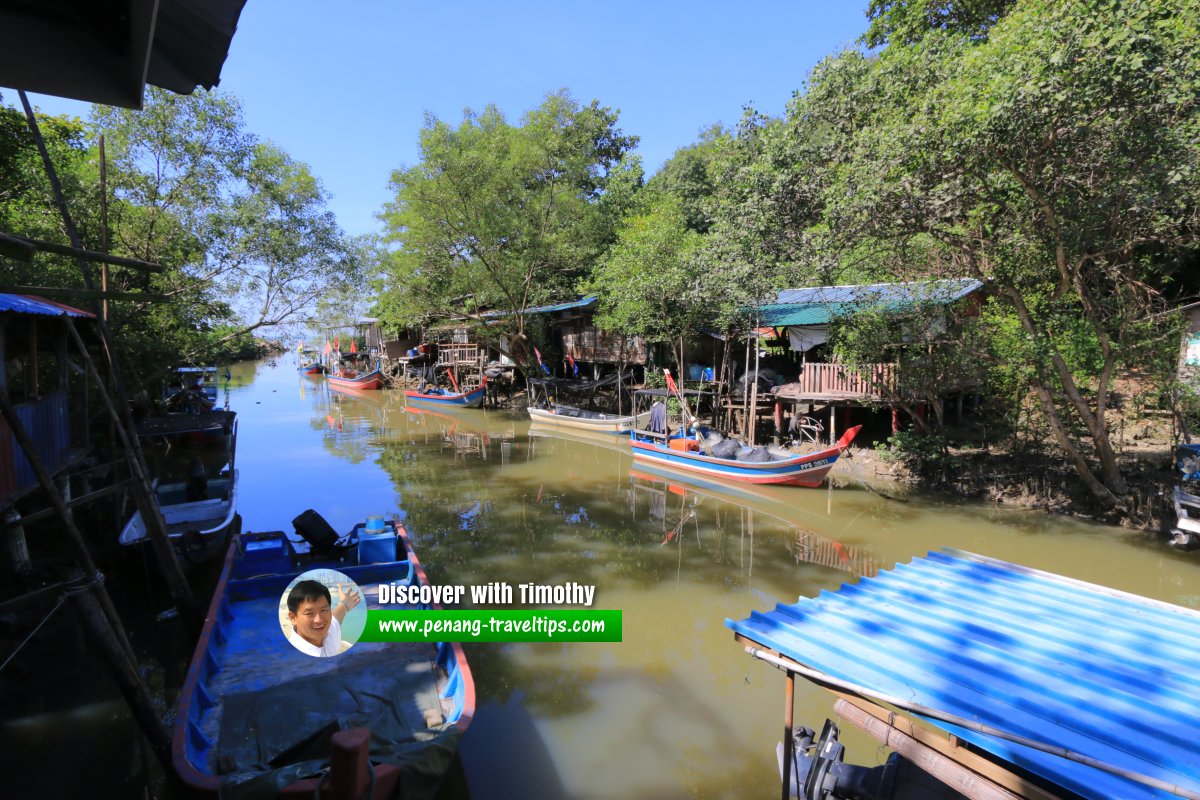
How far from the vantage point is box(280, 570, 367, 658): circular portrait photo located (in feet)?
18.3

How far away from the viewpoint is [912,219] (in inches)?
369

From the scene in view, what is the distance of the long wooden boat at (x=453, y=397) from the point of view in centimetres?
2831

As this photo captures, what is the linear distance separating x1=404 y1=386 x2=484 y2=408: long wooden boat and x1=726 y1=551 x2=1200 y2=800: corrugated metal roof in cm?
2518

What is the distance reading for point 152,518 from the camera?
6500 millimetres

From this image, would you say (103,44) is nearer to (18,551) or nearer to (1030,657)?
(1030,657)

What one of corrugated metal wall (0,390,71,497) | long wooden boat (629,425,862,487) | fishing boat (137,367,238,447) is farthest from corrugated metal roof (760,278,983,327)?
fishing boat (137,367,238,447)

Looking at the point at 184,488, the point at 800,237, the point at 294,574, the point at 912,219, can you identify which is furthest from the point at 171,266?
the point at 912,219

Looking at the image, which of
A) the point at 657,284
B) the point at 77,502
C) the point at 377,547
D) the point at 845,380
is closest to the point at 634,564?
the point at 377,547

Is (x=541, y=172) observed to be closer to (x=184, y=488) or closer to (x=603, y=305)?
(x=603, y=305)

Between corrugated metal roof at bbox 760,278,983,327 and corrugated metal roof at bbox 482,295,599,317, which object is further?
corrugated metal roof at bbox 482,295,599,317

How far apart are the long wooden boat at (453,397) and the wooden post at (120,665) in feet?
78.1

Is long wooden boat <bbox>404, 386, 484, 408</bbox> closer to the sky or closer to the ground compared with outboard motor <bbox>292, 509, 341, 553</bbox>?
closer to the sky

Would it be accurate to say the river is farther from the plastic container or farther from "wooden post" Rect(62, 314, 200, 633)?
the plastic container

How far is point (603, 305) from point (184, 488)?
14.8 meters
